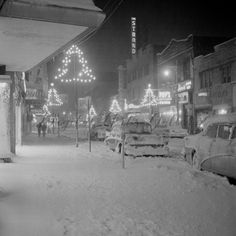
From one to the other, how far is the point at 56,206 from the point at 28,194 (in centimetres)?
124

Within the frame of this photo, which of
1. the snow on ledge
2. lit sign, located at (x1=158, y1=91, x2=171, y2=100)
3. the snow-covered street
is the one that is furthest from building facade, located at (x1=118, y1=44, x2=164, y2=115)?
the snow on ledge

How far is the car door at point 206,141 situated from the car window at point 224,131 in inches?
9.3

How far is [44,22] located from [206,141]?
6.14 m

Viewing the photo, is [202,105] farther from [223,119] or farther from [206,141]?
[223,119]

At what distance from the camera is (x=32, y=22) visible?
7711 mm

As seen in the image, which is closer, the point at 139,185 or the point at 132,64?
the point at 139,185

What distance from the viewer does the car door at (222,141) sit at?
10.3m

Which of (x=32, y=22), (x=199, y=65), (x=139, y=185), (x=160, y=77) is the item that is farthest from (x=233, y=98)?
(x=32, y=22)

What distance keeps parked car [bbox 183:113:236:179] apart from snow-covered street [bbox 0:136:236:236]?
1.15ft

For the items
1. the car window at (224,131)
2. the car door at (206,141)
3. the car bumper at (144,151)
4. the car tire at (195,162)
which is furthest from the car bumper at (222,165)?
the car bumper at (144,151)

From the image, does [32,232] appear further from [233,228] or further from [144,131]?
[144,131]

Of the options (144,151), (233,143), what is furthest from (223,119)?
(144,151)

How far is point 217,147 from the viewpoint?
35.2ft

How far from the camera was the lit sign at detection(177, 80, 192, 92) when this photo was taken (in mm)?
45375
